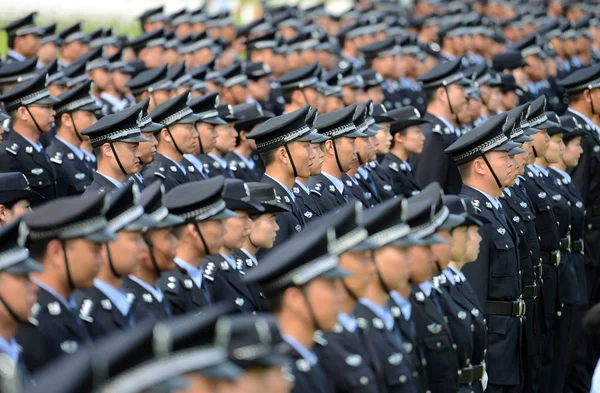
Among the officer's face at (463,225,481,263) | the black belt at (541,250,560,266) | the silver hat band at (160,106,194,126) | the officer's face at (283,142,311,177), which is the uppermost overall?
the officer's face at (463,225,481,263)

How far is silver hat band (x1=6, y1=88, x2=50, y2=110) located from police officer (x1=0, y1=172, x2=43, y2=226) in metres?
2.31

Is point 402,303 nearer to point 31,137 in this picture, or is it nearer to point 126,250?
point 126,250

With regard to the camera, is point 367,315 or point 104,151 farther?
point 104,151

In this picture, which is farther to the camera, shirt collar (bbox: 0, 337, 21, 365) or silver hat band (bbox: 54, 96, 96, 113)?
silver hat band (bbox: 54, 96, 96, 113)

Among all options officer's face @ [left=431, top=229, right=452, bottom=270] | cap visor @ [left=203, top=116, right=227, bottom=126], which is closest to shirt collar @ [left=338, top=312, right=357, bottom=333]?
officer's face @ [left=431, top=229, right=452, bottom=270]

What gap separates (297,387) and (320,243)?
0.51m

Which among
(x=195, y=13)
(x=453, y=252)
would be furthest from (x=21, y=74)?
(x=195, y=13)

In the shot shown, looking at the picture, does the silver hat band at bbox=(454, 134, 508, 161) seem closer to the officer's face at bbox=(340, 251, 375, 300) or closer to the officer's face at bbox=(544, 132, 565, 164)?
the officer's face at bbox=(544, 132, 565, 164)

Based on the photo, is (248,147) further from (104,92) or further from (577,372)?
(577,372)

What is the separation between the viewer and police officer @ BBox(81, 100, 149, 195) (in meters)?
7.72

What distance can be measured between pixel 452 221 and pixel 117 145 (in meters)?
2.84

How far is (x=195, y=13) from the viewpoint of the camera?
60.4ft

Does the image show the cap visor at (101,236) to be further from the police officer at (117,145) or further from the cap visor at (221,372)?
the police officer at (117,145)

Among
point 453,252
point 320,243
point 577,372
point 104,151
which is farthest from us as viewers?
point 577,372
